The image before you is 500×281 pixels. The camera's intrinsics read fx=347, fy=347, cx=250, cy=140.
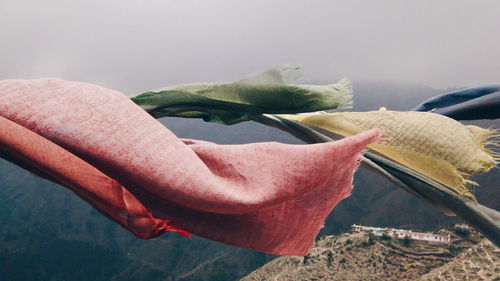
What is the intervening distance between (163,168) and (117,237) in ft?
374

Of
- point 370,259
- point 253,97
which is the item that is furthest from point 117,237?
point 253,97

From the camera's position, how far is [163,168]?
1.32 metres

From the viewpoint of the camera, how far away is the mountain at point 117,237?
8000 cm

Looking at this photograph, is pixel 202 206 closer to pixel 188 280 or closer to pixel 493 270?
pixel 493 270

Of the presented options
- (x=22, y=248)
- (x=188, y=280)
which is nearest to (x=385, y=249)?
(x=188, y=280)

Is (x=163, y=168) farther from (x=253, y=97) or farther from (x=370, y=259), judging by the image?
(x=370, y=259)

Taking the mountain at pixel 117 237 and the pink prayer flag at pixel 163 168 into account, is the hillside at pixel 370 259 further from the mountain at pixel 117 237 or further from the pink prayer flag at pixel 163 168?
the mountain at pixel 117 237

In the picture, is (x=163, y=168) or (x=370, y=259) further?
(x=370, y=259)

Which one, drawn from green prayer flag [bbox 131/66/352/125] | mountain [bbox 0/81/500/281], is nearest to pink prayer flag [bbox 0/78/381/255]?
green prayer flag [bbox 131/66/352/125]

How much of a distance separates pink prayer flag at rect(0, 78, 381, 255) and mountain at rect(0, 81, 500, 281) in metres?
75.6

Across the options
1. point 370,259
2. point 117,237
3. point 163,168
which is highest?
point 163,168

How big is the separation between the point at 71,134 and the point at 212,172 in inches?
22.3

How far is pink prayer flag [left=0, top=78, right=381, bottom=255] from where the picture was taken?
1317 millimetres

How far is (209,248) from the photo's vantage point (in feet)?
302
